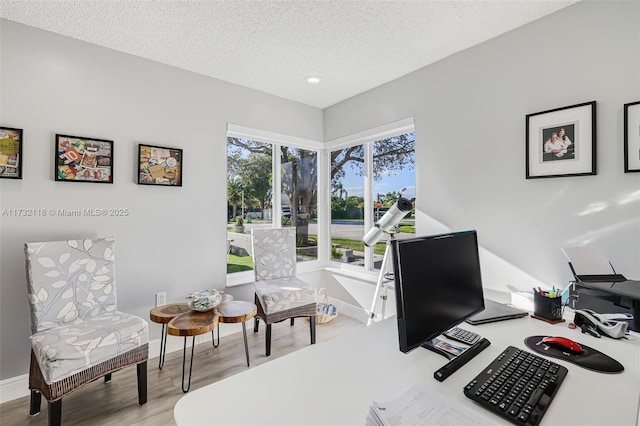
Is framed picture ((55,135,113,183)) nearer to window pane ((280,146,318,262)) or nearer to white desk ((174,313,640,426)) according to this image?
window pane ((280,146,318,262))

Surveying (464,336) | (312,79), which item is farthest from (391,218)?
(312,79)

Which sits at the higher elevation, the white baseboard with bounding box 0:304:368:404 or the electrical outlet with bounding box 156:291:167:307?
the electrical outlet with bounding box 156:291:167:307

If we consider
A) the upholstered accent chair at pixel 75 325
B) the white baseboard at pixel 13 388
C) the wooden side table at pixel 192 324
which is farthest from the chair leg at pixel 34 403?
the wooden side table at pixel 192 324

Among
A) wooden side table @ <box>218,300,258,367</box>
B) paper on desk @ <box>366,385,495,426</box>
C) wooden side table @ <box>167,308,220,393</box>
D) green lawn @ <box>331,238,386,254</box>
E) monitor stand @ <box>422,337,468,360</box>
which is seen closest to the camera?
paper on desk @ <box>366,385,495,426</box>

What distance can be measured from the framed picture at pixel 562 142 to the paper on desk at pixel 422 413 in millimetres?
1852

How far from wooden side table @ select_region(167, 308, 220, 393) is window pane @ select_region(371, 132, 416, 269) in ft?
5.86

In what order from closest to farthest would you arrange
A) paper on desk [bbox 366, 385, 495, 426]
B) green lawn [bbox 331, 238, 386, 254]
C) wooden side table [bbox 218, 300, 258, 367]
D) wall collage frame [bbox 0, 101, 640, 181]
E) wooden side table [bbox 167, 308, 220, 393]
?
paper on desk [bbox 366, 385, 495, 426]
wall collage frame [bbox 0, 101, 640, 181]
wooden side table [bbox 167, 308, 220, 393]
wooden side table [bbox 218, 300, 258, 367]
green lawn [bbox 331, 238, 386, 254]

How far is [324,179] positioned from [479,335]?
9.57 ft

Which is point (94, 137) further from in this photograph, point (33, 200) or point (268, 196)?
point (268, 196)

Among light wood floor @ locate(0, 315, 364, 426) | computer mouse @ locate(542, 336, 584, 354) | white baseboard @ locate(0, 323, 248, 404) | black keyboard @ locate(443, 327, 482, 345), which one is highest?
computer mouse @ locate(542, 336, 584, 354)

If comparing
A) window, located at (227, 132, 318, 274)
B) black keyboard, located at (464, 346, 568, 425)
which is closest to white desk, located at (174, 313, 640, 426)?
black keyboard, located at (464, 346, 568, 425)

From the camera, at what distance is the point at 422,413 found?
2.61ft

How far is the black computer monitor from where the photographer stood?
0.97 m

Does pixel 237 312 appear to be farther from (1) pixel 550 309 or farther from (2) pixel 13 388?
(1) pixel 550 309
